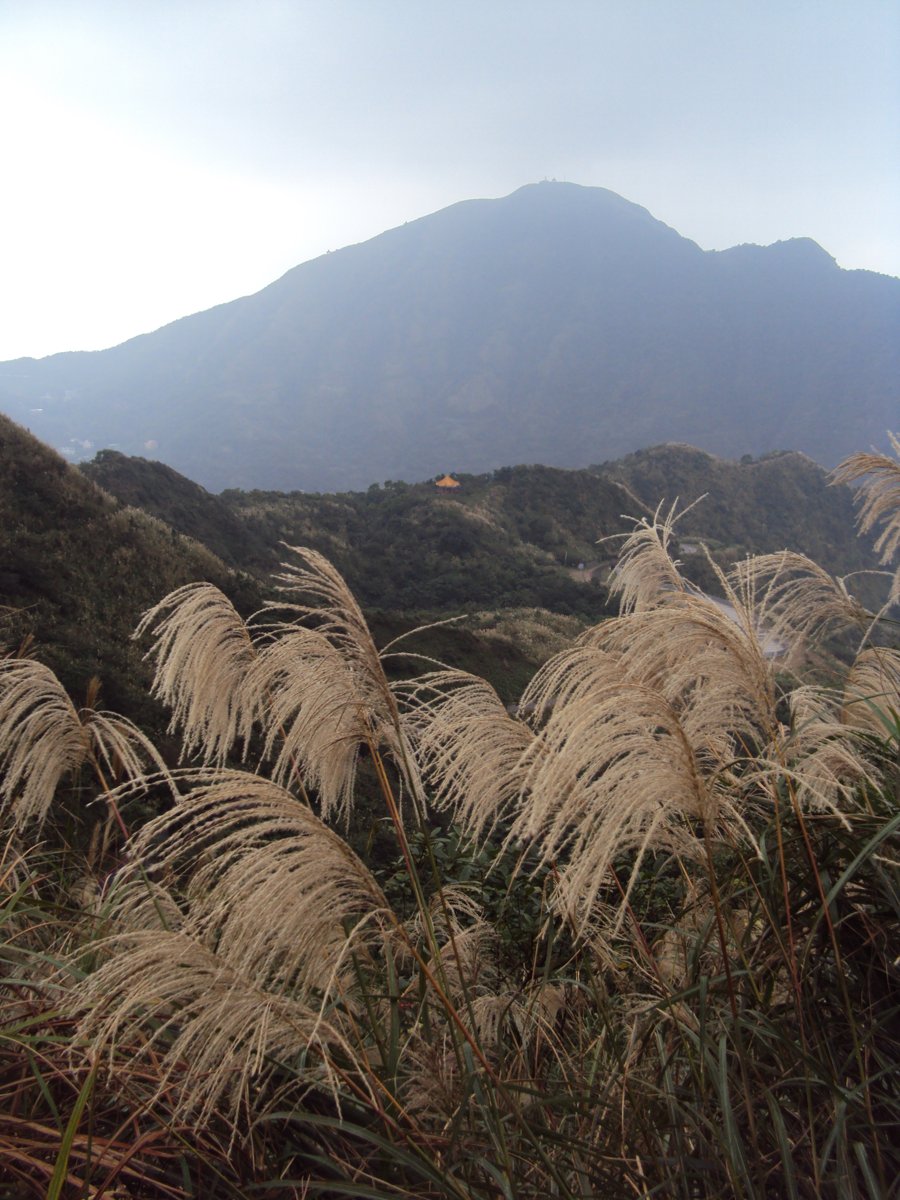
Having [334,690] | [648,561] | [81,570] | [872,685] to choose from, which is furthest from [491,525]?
[334,690]

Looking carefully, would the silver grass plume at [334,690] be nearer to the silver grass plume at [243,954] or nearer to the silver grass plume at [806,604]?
the silver grass plume at [243,954]

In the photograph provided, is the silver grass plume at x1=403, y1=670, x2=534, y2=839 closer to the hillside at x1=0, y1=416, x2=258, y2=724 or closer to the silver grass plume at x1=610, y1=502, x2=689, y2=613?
the silver grass plume at x1=610, y1=502, x2=689, y2=613

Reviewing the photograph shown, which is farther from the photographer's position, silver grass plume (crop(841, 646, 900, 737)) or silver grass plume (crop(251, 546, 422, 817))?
silver grass plume (crop(841, 646, 900, 737))

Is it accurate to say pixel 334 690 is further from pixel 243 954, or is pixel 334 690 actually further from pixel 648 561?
pixel 648 561

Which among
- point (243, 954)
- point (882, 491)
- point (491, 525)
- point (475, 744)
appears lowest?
point (491, 525)

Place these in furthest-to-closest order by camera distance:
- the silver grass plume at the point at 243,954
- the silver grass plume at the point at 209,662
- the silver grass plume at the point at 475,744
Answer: the silver grass plume at the point at 209,662 → the silver grass plume at the point at 475,744 → the silver grass plume at the point at 243,954

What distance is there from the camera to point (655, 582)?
3188mm

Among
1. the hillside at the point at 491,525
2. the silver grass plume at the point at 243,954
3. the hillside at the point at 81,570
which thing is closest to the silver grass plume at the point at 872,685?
the silver grass plume at the point at 243,954

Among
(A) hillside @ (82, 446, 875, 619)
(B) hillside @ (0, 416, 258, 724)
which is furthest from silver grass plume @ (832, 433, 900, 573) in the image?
(A) hillside @ (82, 446, 875, 619)

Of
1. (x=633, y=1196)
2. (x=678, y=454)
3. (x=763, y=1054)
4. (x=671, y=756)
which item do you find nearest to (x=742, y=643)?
(x=671, y=756)

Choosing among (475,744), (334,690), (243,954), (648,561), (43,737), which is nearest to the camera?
(243,954)

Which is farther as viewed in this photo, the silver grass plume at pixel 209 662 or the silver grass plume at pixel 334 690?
the silver grass plume at pixel 209 662

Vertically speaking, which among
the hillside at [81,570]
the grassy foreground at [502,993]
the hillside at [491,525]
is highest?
the grassy foreground at [502,993]

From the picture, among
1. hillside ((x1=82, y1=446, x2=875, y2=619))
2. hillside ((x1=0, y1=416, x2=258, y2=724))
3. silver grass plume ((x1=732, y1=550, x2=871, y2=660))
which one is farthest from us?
hillside ((x1=82, y1=446, x2=875, y2=619))
